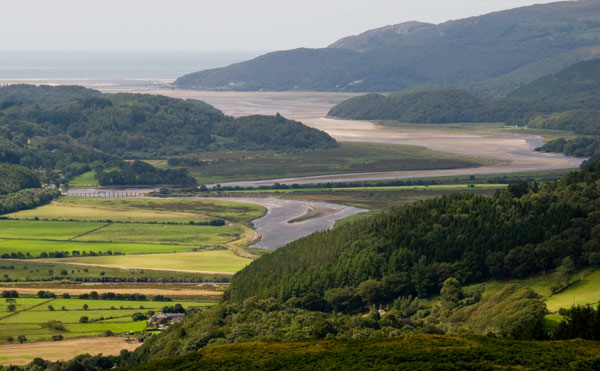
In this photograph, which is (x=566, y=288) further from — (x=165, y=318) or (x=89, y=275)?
(x=89, y=275)

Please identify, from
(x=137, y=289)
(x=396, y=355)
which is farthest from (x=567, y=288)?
(x=137, y=289)

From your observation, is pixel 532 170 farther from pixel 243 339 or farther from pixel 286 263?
pixel 243 339

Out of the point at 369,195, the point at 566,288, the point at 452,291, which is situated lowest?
Answer: the point at 369,195

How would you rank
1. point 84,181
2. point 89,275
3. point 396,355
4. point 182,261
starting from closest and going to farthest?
point 396,355
point 89,275
point 182,261
point 84,181

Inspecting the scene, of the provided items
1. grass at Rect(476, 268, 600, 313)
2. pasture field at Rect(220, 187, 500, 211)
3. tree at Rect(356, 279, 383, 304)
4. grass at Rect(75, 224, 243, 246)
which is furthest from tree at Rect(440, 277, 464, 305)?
pasture field at Rect(220, 187, 500, 211)

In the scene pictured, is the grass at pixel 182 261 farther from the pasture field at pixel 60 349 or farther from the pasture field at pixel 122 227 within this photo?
the pasture field at pixel 60 349

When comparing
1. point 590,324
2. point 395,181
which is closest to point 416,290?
point 590,324

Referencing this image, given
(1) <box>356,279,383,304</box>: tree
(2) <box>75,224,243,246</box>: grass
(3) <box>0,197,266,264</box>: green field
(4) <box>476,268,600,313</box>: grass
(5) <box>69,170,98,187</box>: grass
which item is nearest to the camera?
(4) <box>476,268,600,313</box>: grass

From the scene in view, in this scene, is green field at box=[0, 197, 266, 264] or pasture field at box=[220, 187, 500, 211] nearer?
green field at box=[0, 197, 266, 264]

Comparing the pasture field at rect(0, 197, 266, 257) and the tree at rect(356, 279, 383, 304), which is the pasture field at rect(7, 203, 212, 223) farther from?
the tree at rect(356, 279, 383, 304)
